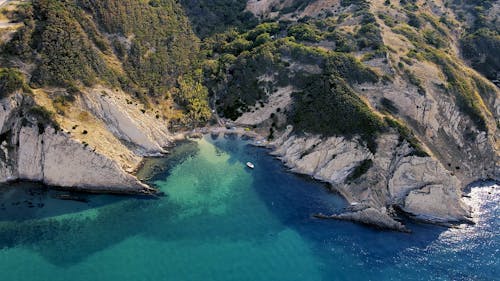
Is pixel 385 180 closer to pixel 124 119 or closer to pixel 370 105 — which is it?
pixel 370 105

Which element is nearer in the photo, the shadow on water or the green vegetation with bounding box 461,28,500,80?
the shadow on water

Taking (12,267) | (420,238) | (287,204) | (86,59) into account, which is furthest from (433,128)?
(12,267)

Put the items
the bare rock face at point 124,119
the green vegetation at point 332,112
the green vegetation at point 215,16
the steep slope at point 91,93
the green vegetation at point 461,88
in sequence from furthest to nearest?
the green vegetation at point 215,16, the green vegetation at point 461,88, the green vegetation at point 332,112, the bare rock face at point 124,119, the steep slope at point 91,93

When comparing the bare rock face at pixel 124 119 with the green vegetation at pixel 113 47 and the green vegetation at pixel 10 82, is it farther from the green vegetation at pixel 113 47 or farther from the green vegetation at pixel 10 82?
the green vegetation at pixel 10 82

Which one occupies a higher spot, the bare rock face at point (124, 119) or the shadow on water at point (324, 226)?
the bare rock face at point (124, 119)

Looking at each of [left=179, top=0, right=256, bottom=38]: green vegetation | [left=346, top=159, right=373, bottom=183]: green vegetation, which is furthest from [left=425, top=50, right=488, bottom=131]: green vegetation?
[left=179, top=0, right=256, bottom=38]: green vegetation

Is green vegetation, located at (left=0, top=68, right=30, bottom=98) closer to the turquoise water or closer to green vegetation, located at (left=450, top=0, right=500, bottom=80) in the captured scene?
the turquoise water

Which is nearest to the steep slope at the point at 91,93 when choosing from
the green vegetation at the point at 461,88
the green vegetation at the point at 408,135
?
the green vegetation at the point at 408,135

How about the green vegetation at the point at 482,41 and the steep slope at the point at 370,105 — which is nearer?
the steep slope at the point at 370,105
